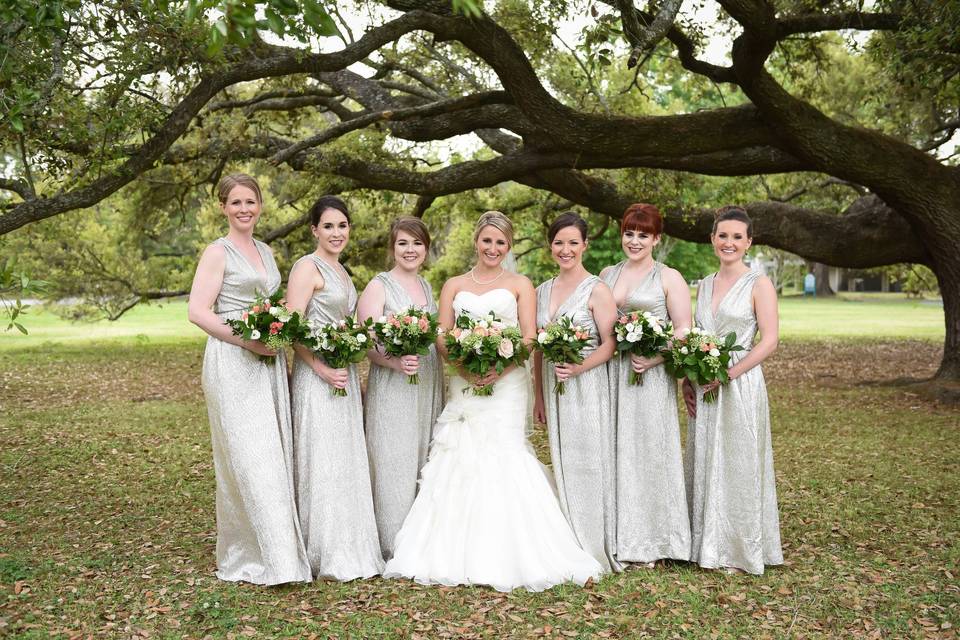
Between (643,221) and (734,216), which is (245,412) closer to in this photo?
(643,221)

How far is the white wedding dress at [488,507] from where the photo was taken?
5730 millimetres

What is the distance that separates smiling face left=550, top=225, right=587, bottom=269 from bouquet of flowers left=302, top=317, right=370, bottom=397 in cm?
146

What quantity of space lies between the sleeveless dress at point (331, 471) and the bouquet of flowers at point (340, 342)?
0.23 metres

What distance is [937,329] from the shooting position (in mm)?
30500

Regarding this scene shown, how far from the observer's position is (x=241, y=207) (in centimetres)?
571

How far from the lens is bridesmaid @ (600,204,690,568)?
238 inches

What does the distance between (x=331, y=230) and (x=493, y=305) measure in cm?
125

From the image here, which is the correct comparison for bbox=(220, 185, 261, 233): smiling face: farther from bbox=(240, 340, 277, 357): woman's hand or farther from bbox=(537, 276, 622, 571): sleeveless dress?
bbox=(537, 276, 622, 571): sleeveless dress

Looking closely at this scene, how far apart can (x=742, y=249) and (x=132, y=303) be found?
19097mm

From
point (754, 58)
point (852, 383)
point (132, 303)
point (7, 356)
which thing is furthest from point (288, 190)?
A: point (852, 383)

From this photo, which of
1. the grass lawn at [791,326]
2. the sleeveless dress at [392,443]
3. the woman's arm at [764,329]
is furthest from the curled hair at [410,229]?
the grass lawn at [791,326]

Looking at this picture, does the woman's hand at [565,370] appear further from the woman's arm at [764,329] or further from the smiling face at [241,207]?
the smiling face at [241,207]

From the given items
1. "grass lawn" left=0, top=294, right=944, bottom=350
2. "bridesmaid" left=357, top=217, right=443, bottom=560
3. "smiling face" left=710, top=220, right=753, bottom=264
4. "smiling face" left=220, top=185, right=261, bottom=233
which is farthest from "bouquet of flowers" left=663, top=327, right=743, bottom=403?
"grass lawn" left=0, top=294, right=944, bottom=350

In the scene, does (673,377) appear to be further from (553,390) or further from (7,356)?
(7,356)
